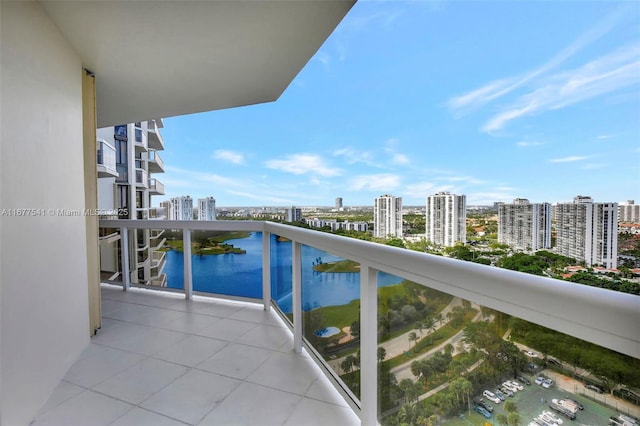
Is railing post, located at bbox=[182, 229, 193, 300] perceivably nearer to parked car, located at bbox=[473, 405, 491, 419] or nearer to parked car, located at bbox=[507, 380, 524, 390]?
parked car, located at bbox=[473, 405, 491, 419]

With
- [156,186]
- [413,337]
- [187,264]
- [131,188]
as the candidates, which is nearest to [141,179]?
[131,188]

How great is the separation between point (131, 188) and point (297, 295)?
57.4ft

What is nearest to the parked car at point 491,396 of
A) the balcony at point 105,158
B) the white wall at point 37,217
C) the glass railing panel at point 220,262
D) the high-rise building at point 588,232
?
the high-rise building at point 588,232

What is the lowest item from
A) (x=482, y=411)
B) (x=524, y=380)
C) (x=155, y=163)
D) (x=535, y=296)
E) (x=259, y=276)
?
(x=259, y=276)

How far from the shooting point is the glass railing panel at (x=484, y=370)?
63cm

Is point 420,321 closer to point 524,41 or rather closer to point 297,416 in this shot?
point 297,416

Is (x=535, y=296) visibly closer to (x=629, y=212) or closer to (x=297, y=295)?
(x=629, y=212)

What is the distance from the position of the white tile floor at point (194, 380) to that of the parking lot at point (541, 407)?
1203mm

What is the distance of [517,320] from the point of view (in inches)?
32.9

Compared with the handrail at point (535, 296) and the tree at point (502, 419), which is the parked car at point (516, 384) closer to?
the tree at point (502, 419)

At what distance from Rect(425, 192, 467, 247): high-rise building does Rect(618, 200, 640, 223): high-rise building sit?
0.94 metres

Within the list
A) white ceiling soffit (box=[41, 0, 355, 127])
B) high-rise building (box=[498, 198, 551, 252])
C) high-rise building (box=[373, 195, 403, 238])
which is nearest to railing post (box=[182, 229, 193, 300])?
white ceiling soffit (box=[41, 0, 355, 127])

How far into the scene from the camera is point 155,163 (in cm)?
2208

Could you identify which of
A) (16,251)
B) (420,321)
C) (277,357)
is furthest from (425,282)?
(16,251)
